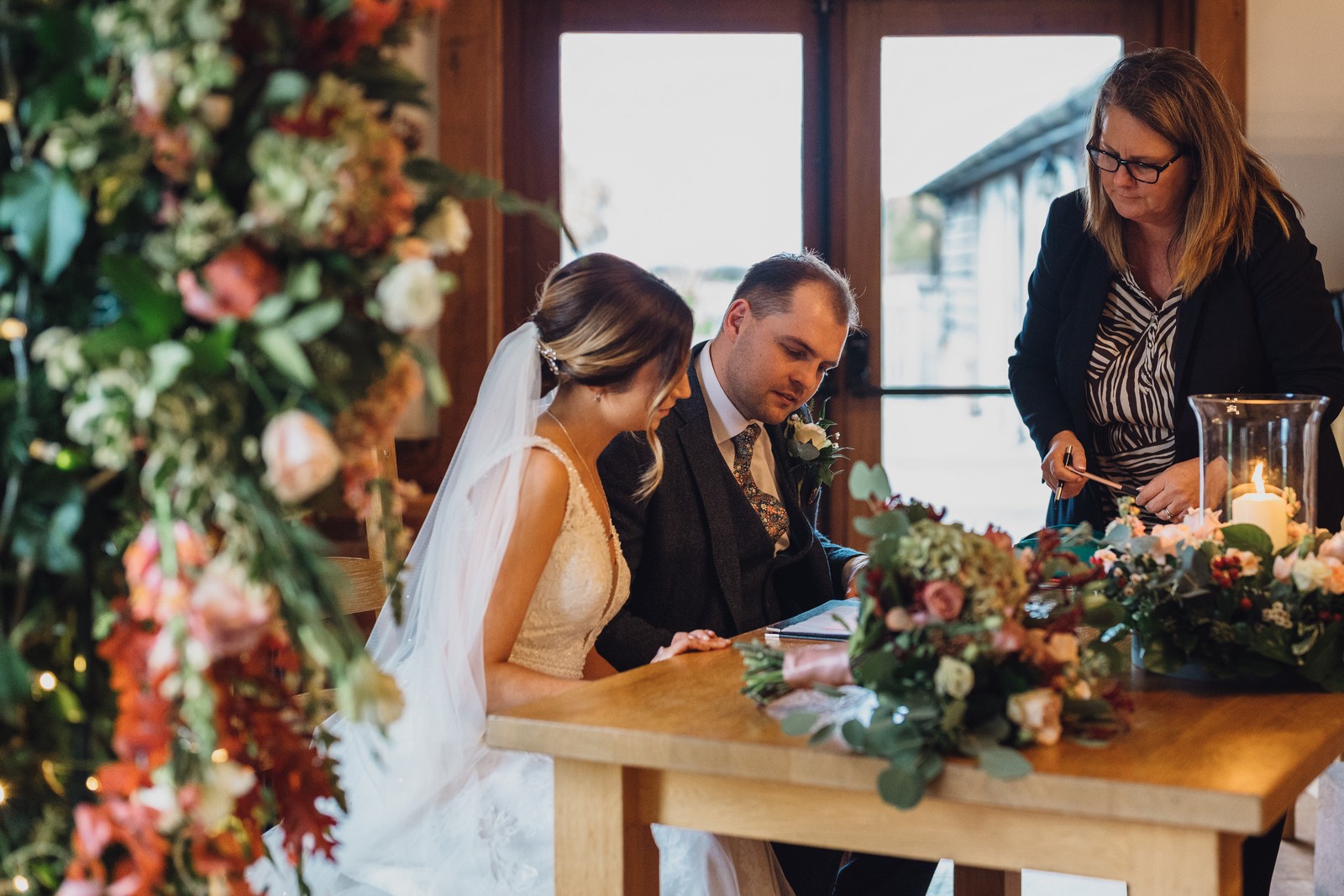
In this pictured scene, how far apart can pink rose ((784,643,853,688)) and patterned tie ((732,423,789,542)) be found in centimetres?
104

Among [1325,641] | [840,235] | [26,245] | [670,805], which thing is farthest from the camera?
[840,235]

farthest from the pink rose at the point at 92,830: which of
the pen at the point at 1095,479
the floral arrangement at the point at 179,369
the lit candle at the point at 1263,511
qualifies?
the pen at the point at 1095,479

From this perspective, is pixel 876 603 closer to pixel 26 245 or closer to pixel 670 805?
pixel 670 805

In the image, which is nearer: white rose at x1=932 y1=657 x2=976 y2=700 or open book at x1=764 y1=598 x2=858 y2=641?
white rose at x1=932 y1=657 x2=976 y2=700

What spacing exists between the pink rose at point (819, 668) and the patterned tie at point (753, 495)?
3.40 feet

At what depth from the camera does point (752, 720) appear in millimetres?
1335

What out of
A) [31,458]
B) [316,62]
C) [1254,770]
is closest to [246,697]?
[31,458]

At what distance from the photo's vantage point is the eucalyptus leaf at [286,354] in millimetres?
817

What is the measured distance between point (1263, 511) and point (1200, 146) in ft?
2.83

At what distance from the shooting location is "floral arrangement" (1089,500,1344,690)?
1.53m

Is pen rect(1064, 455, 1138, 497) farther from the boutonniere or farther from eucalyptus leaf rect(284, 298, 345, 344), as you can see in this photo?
eucalyptus leaf rect(284, 298, 345, 344)

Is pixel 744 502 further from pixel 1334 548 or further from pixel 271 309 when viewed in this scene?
pixel 271 309

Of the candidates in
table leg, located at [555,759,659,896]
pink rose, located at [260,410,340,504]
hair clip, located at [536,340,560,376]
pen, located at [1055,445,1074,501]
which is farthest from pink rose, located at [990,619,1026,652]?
pen, located at [1055,445,1074,501]

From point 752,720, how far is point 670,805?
0.12 meters
